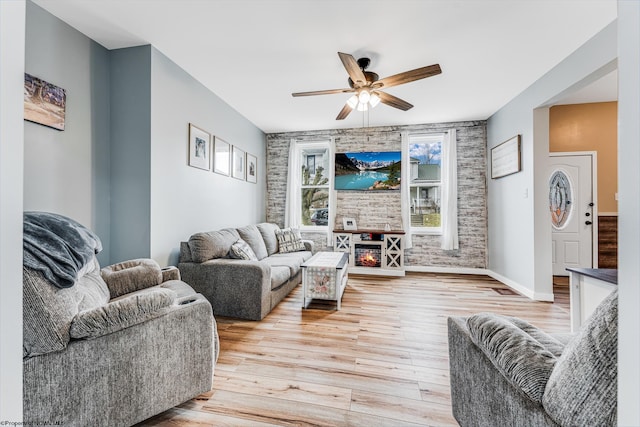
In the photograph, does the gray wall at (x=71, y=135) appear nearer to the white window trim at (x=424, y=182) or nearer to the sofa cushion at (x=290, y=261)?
the sofa cushion at (x=290, y=261)

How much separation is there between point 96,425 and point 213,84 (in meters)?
3.30

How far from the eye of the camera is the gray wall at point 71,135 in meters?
1.90

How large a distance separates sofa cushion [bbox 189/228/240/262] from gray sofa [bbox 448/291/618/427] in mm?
2396

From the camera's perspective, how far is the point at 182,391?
1.37 metres

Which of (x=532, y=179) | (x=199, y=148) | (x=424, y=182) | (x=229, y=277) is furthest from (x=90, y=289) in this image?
(x=424, y=182)

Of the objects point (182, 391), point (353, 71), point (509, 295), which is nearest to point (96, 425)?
point (182, 391)

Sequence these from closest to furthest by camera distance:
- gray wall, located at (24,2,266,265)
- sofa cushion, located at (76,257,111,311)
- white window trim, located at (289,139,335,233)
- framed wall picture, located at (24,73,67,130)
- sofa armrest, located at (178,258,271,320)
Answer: sofa cushion, located at (76,257,111,311) → framed wall picture, located at (24,73,67,130) → gray wall, located at (24,2,266,265) → sofa armrest, located at (178,258,271,320) → white window trim, located at (289,139,335,233)

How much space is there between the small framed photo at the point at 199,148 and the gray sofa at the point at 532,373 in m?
3.02

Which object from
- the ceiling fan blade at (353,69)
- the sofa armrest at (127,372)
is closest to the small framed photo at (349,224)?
the ceiling fan blade at (353,69)

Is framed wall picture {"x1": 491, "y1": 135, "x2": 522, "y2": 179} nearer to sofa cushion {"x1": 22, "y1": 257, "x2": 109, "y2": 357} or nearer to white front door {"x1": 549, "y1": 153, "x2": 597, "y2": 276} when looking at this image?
white front door {"x1": 549, "y1": 153, "x2": 597, "y2": 276}

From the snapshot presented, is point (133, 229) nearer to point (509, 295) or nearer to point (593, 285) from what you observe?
point (593, 285)

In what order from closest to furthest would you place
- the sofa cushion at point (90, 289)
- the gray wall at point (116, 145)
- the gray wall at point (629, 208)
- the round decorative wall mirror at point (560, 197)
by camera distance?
1. the gray wall at point (629, 208)
2. the sofa cushion at point (90, 289)
3. the gray wall at point (116, 145)
4. the round decorative wall mirror at point (560, 197)

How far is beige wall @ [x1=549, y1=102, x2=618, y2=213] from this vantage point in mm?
4020

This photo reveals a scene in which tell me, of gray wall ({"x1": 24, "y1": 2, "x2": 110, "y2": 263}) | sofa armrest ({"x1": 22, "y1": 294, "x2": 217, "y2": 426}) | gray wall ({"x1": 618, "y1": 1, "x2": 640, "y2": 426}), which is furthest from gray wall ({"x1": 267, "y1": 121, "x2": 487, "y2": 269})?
gray wall ({"x1": 618, "y1": 1, "x2": 640, "y2": 426})
